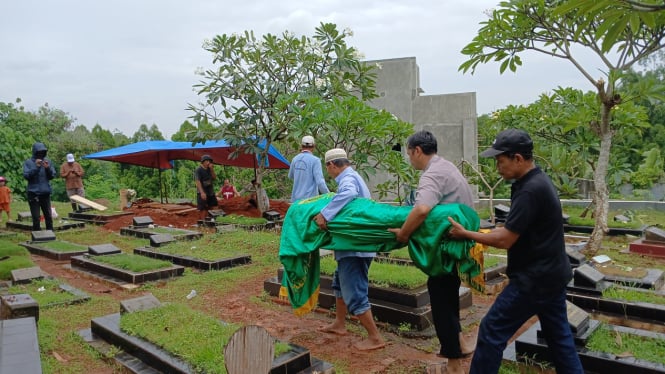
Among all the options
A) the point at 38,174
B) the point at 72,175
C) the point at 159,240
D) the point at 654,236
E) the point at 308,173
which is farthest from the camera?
the point at 72,175

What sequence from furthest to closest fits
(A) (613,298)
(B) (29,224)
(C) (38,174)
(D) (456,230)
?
(B) (29,224), (C) (38,174), (A) (613,298), (D) (456,230)

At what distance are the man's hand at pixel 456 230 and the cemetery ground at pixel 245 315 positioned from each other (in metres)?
1.21

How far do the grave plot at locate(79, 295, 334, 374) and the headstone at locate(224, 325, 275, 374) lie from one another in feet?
2.20

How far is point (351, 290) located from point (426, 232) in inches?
38.2

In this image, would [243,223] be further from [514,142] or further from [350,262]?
[514,142]

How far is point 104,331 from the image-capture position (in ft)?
13.4

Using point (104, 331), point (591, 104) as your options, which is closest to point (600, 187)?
point (591, 104)

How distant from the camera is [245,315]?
4941 mm

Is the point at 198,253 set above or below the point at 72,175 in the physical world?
below

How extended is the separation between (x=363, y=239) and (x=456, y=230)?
0.77m

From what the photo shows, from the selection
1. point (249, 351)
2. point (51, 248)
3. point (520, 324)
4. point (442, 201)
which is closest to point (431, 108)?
point (51, 248)

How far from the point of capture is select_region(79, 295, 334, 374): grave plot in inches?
128

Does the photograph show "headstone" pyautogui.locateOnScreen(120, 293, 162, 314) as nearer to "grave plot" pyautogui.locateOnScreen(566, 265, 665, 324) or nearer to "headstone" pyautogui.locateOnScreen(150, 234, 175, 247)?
"headstone" pyautogui.locateOnScreen(150, 234, 175, 247)

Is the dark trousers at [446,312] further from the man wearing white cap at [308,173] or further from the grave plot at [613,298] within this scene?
the man wearing white cap at [308,173]
